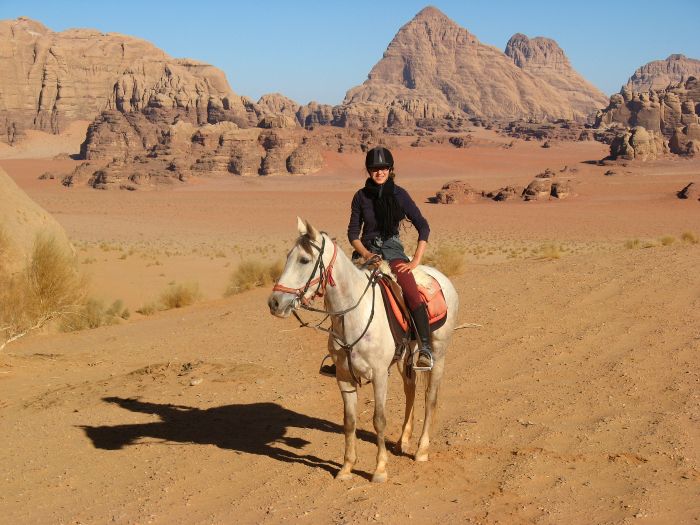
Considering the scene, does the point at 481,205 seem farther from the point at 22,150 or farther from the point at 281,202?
the point at 22,150

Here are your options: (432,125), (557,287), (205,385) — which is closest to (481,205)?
(557,287)

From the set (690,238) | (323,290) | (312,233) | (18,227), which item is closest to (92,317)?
(18,227)

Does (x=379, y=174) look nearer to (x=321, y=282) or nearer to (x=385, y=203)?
(x=385, y=203)

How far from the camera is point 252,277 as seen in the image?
20.9m

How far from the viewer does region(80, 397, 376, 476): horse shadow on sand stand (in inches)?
290

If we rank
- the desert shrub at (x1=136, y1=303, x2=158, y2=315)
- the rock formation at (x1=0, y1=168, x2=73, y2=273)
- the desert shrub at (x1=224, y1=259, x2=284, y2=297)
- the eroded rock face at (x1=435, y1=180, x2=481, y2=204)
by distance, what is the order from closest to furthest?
the rock formation at (x1=0, y1=168, x2=73, y2=273) → the desert shrub at (x1=136, y1=303, x2=158, y2=315) → the desert shrub at (x1=224, y1=259, x2=284, y2=297) → the eroded rock face at (x1=435, y1=180, x2=481, y2=204)

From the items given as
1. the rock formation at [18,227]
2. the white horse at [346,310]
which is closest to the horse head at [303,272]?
the white horse at [346,310]

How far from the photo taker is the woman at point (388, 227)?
633cm

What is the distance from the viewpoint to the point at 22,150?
11581cm

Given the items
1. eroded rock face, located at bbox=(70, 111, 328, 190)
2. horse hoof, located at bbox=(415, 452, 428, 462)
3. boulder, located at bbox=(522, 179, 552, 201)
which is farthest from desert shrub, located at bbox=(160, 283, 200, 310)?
eroded rock face, located at bbox=(70, 111, 328, 190)

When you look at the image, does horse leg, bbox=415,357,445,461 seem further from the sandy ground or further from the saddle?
the saddle

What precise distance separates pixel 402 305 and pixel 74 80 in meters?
139

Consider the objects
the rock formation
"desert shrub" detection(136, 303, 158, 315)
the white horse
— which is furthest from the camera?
"desert shrub" detection(136, 303, 158, 315)

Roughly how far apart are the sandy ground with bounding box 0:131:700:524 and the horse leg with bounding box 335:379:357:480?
127 mm
